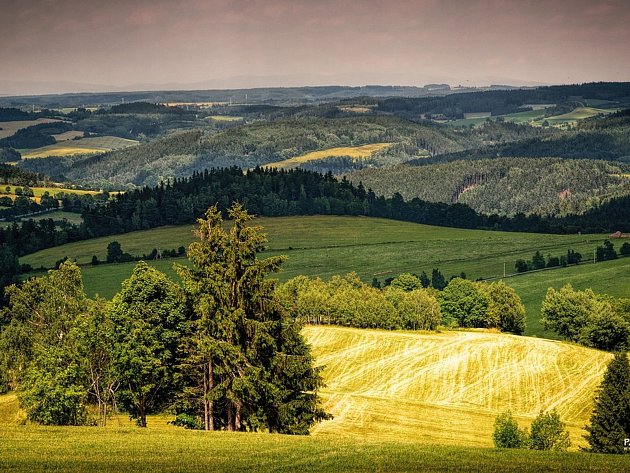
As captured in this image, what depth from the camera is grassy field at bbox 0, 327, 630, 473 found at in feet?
135

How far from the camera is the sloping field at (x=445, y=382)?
79938mm

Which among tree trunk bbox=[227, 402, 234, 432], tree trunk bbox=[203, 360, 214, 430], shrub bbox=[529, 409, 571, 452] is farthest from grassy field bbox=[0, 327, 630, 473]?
shrub bbox=[529, 409, 571, 452]

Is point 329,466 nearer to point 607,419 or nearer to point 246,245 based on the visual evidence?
point 246,245

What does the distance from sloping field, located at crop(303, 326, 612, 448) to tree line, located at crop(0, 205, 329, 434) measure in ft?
57.2

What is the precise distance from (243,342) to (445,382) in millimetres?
51139

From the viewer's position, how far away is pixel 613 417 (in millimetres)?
Result: 69188

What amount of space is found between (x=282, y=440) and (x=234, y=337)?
33.8 feet

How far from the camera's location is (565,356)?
374 ft

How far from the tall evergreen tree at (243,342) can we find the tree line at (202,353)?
8cm

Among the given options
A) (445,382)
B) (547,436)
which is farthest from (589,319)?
(547,436)

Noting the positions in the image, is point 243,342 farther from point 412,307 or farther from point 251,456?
point 412,307

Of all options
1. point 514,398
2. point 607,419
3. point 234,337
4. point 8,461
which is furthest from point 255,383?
point 514,398

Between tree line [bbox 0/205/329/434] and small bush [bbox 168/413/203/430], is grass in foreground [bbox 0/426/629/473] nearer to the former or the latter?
tree line [bbox 0/205/329/434]

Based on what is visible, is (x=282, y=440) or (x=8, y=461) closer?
(x=8, y=461)
